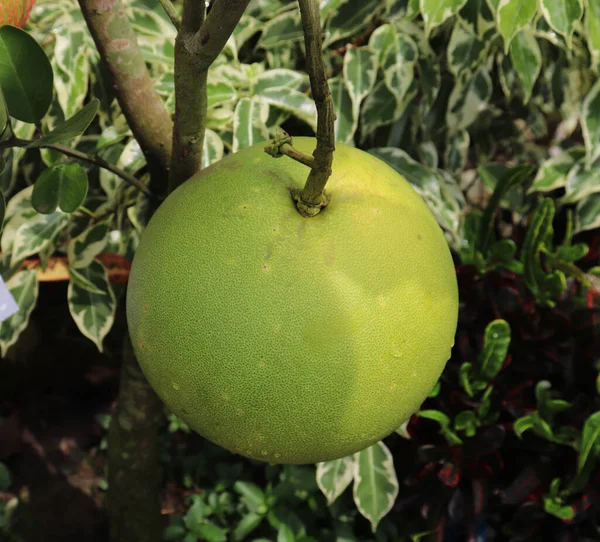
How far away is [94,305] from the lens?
0.90 m

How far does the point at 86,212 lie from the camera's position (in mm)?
874

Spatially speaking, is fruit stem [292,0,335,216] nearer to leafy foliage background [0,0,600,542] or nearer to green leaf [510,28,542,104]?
leafy foliage background [0,0,600,542]

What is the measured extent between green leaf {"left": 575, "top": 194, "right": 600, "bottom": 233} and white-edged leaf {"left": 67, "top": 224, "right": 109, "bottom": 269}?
0.76 metres

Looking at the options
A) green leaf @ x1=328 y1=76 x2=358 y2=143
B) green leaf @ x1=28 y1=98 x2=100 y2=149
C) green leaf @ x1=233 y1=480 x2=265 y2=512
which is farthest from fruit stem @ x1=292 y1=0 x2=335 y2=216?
green leaf @ x1=233 y1=480 x2=265 y2=512

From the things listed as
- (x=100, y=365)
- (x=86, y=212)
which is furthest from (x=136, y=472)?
(x=100, y=365)

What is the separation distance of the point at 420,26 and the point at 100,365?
1029 millimetres

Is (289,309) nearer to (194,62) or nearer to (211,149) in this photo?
(194,62)

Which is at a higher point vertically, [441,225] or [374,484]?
[441,225]

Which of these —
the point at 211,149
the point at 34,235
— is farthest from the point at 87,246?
the point at 211,149

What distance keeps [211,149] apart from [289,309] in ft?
1.42

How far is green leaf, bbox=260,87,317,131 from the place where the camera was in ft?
2.74

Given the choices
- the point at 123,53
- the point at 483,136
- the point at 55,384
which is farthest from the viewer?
the point at 55,384

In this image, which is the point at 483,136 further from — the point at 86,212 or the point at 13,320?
the point at 13,320

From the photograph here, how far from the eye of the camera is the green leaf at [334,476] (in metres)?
0.92
